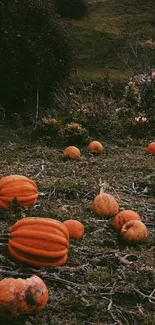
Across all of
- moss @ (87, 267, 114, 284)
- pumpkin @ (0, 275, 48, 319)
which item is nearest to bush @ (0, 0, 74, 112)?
moss @ (87, 267, 114, 284)

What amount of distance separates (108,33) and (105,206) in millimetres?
21419

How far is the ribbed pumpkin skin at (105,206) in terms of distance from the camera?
5.21m

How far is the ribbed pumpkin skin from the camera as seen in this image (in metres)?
5.21

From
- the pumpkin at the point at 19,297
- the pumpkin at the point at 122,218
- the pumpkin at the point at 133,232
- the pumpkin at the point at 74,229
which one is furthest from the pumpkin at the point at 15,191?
the pumpkin at the point at 19,297

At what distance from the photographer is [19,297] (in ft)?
10.3

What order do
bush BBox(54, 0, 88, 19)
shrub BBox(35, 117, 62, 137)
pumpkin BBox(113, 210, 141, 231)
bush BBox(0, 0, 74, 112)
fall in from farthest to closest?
bush BBox(54, 0, 88, 19) → bush BBox(0, 0, 74, 112) → shrub BBox(35, 117, 62, 137) → pumpkin BBox(113, 210, 141, 231)

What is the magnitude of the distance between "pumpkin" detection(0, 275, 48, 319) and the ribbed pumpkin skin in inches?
81.5

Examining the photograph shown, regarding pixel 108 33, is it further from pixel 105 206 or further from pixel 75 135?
pixel 105 206

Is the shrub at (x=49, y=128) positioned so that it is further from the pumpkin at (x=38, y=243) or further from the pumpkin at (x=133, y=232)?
the pumpkin at (x=38, y=243)

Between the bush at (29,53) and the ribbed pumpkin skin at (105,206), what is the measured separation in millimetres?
8212

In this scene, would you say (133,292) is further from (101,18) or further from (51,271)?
(101,18)

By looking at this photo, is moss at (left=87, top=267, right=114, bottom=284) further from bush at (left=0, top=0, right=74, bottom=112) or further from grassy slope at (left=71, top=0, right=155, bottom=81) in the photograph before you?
grassy slope at (left=71, top=0, right=155, bottom=81)

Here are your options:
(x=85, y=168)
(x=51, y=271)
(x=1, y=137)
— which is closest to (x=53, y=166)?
(x=85, y=168)

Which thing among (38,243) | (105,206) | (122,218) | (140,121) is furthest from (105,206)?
(140,121)
